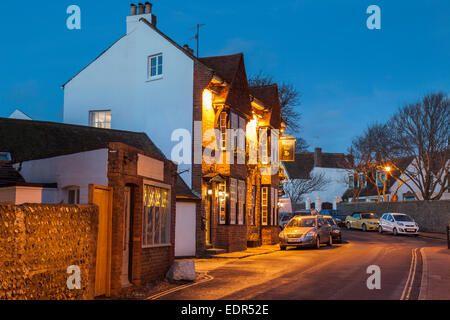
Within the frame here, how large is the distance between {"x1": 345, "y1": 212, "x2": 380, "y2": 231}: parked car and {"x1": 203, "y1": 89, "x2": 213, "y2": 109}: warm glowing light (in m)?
24.2

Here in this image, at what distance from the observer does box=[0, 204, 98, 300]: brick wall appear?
7855 millimetres

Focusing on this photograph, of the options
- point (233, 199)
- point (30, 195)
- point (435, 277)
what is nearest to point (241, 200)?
point (233, 199)

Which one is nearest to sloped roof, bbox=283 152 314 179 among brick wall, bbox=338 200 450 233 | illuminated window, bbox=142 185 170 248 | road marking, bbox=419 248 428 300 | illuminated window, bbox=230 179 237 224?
brick wall, bbox=338 200 450 233

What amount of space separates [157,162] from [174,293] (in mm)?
4221

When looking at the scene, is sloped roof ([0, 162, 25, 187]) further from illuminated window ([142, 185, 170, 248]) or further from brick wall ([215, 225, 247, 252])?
brick wall ([215, 225, 247, 252])

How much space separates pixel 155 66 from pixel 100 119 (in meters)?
4.71

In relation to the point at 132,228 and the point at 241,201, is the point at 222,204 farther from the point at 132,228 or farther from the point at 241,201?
the point at 132,228

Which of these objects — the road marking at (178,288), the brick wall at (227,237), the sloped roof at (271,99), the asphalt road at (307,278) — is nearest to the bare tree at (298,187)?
the sloped roof at (271,99)

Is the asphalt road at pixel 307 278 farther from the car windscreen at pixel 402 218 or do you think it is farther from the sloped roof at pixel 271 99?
the car windscreen at pixel 402 218

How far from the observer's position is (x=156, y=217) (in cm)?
1530

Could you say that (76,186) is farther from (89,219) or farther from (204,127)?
(204,127)
